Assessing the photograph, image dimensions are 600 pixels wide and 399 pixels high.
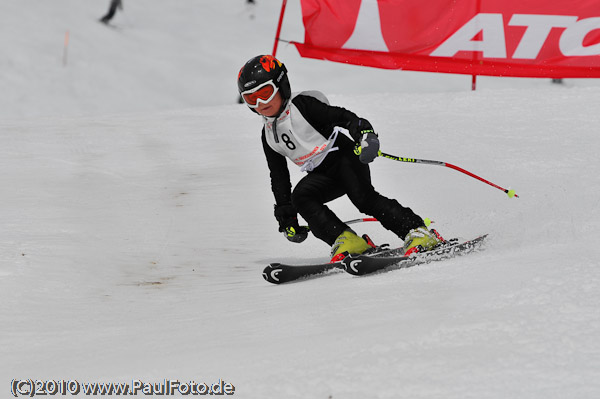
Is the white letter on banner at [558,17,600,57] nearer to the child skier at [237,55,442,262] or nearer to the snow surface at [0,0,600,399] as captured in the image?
the snow surface at [0,0,600,399]

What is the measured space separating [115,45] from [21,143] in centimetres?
1201

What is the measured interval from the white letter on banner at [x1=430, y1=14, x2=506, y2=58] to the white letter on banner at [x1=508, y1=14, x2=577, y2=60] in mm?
169

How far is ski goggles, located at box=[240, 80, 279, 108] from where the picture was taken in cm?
387

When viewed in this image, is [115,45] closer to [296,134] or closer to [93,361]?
[296,134]

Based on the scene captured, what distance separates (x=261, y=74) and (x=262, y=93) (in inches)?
4.0

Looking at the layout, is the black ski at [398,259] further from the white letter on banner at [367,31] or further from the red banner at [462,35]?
the white letter on banner at [367,31]

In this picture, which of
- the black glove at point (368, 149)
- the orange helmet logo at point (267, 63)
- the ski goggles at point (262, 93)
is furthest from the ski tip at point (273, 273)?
the orange helmet logo at point (267, 63)

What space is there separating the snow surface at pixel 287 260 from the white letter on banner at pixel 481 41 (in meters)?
0.70

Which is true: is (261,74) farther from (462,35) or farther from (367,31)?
(462,35)

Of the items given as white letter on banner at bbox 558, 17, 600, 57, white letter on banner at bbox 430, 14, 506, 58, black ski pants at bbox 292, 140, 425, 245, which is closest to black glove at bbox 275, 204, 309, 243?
black ski pants at bbox 292, 140, 425, 245

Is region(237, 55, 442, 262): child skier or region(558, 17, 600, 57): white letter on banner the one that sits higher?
region(558, 17, 600, 57): white letter on banner

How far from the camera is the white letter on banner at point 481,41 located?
328 inches

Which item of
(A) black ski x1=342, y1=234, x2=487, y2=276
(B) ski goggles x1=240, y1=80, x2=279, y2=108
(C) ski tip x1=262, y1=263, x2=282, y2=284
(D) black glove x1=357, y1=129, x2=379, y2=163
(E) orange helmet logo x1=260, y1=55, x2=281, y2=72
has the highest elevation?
(E) orange helmet logo x1=260, y1=55, x2=281, y2=72

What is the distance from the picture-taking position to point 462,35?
847 cm
